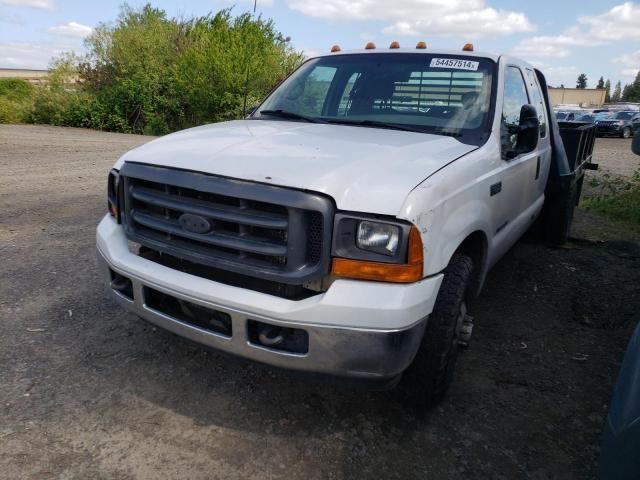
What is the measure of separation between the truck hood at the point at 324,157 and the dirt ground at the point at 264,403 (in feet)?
2.91

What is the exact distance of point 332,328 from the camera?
2.06m

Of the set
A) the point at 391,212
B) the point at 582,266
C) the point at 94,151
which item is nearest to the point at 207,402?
the point at 391,212

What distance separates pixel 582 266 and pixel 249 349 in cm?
415

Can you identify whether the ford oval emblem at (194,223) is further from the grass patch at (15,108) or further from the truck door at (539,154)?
the grass patch at (15,108)

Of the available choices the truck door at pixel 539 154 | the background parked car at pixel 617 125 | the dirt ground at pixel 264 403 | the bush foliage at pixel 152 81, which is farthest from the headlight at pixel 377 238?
the background parked car at pixel 617 125

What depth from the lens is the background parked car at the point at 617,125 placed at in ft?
90.1

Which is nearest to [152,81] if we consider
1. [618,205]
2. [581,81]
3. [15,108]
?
[15,108]

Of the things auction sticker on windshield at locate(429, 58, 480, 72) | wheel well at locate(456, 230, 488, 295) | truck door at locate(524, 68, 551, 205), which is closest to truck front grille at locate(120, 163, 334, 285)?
wheel well at locate(456, 230, 488, 295)

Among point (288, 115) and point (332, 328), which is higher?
point (288, 115)

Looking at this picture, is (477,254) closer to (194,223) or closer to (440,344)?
(440,344)

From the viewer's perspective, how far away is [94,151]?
12.9 metres

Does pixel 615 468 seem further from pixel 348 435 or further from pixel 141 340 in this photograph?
pixel 141 340

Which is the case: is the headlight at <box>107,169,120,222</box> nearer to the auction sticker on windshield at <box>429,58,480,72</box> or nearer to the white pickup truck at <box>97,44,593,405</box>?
the white pickup truck at <box>97,44,593,405</box>

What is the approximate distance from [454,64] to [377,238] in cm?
191
